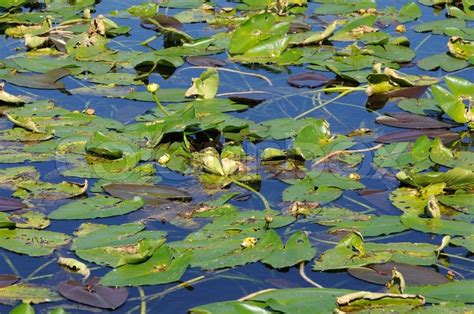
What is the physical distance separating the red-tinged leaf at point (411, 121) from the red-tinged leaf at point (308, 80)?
0.56 m

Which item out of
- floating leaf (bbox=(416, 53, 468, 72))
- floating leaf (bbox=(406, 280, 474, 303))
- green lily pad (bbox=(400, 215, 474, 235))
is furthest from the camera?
floating leaf (bbox=(416, 53, 468, 72))

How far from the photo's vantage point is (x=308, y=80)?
15.2 feet

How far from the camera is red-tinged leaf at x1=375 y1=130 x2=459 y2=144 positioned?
153 inches

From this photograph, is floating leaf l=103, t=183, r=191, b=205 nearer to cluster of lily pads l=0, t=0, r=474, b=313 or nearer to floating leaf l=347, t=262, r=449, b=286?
cluster of lily pads l=0, t=0, r=474, b=313

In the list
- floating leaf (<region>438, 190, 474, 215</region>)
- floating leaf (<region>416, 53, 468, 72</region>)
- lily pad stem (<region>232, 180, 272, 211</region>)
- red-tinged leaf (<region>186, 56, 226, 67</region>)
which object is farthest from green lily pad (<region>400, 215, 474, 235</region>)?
red-tinged leaf (<region>186, 56, 226, 67</region>)

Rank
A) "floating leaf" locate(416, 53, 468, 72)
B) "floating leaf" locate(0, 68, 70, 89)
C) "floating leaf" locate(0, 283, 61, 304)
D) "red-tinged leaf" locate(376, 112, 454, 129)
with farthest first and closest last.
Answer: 1. "floating leaf" locate(416, 53, 468, 72)
2. "floating leaf" locate(0, 68, 70, 89)
3. "red-tinged leaf" locate(376, 112, 454, 129)
4. "floating leaf" locate(0, 283, 61, 304)

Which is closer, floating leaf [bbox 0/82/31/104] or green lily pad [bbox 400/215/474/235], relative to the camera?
green lily pad [bbox 400/215/474/235]

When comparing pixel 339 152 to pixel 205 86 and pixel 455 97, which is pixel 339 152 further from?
pixel 205 86

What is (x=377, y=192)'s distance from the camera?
345cm

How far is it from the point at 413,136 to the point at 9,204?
5.50 ft

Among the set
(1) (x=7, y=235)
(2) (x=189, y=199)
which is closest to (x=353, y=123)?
(2) (x=189, y=199)

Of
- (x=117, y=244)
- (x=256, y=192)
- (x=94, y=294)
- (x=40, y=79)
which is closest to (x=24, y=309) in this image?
(x=94, y=294)

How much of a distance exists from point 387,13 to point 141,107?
205cm

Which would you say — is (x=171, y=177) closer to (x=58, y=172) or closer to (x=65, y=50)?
(x=58, y=172)
